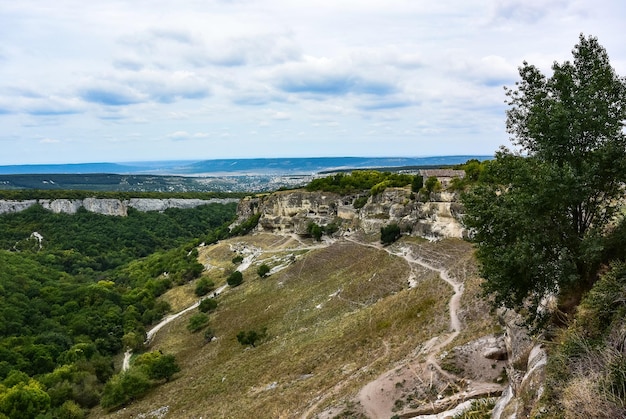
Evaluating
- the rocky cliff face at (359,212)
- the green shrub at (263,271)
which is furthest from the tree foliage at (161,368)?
the rocky cliff face at (359,212)

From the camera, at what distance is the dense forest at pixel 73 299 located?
38831 mm

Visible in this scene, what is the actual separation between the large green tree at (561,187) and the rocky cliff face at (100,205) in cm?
12929

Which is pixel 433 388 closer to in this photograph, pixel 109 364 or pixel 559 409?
pixel 559 409

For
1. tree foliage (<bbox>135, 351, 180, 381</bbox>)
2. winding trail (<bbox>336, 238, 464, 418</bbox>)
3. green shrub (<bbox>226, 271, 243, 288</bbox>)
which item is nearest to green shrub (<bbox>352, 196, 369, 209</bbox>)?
green shrub (<bbox>226, 271, 243, 288</bbox>)

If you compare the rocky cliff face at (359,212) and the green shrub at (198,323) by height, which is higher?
the rocky cliff face at (359,212)

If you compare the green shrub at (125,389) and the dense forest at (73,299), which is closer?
the green shrub at (125,389)

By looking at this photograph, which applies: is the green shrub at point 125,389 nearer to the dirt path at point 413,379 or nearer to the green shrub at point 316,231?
the dirt path at point 413,379

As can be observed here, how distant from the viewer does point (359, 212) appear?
6481 cm

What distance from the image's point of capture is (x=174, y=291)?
69.6 meters

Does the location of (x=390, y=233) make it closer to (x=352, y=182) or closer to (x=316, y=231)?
(x=316, y=231)

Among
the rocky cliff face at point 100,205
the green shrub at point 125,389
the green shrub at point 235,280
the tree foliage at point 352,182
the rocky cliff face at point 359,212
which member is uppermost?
the tree foliage at point 352,182

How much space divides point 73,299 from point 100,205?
232 ft

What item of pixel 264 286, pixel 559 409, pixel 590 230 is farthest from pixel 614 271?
pixel 264 286

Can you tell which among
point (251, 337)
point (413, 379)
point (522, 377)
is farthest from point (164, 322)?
point (522, 377)
